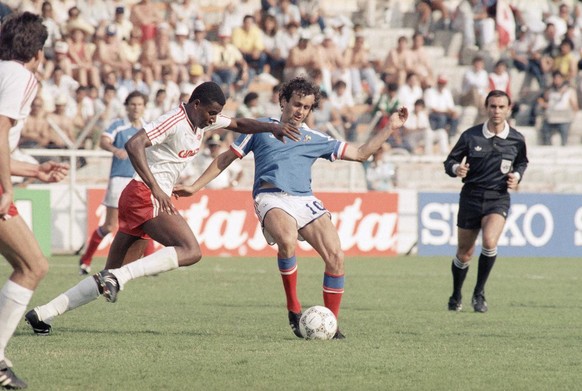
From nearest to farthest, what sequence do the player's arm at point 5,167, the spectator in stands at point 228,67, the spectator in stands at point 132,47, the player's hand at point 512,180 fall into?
A: the player's arm at point 5,167 < the player's hand at point 512,180 < the spectator in stands at point 132,47 < the spectator in stands at point 228,67

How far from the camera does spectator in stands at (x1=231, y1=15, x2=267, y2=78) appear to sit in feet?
84.4

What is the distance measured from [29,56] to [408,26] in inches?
908

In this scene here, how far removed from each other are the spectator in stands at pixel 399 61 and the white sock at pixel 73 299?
17501mm

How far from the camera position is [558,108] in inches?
1047

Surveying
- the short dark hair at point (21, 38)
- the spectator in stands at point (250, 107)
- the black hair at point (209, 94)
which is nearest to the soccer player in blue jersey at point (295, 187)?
the black hair at point (209, 94)

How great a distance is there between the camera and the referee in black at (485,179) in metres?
13.1

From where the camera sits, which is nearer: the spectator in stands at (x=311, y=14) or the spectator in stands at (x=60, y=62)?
the spectator in stands at (x=60, y=62)

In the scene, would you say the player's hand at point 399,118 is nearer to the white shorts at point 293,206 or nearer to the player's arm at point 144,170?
the white shorts at point 293,206

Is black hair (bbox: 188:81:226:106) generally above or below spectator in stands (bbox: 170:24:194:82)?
below

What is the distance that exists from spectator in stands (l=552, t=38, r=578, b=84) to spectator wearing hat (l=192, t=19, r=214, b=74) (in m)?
8.59

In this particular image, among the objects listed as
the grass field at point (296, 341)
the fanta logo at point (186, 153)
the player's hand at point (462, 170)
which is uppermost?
the fanta logo at point (186, 153)

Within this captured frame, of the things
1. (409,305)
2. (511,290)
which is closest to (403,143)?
(511,290)

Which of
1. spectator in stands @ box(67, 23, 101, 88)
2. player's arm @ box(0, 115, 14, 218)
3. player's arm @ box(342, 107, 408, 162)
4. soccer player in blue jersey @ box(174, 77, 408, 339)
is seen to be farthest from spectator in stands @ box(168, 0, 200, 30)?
player's arm @ box(0, 115, 14, 218)

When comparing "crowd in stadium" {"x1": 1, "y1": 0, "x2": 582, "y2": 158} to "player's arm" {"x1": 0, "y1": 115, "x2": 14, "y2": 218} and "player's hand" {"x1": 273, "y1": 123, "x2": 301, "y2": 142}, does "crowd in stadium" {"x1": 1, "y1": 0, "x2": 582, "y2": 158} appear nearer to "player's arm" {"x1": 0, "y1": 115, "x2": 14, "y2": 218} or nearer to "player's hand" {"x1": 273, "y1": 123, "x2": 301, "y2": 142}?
"player's hand" {"x1": 273, "y1": 123, "x2": 301, "y2": 142}
